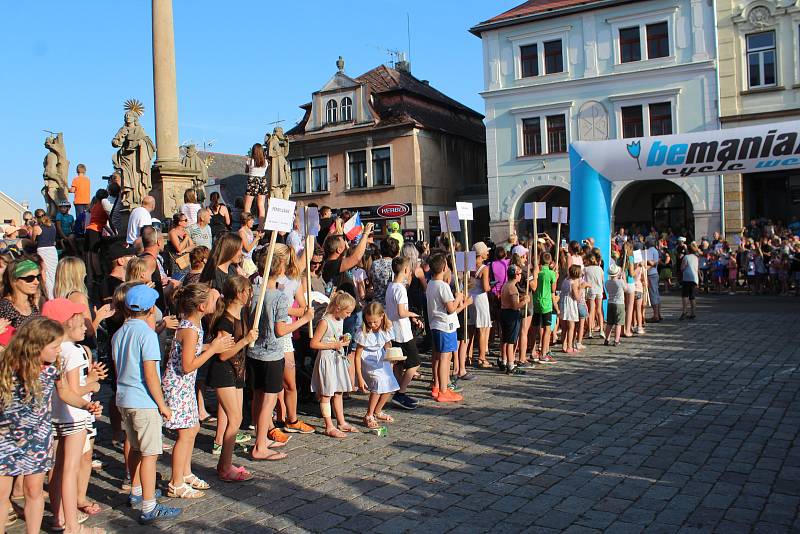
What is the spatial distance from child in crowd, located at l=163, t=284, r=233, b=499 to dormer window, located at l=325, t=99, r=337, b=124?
32.1 m

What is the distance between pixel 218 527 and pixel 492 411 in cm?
394

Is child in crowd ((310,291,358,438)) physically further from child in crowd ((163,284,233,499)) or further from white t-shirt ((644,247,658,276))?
white t-shirt ((644,247,658,276))

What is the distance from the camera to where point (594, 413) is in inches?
313

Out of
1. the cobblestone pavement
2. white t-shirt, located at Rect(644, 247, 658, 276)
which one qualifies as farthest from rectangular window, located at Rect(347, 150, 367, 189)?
the cobblestone pavement

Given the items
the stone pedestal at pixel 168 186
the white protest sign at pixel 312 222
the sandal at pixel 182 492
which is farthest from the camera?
the stone pedestal at pixel 168 186

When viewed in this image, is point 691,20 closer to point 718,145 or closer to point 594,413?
point 718,145

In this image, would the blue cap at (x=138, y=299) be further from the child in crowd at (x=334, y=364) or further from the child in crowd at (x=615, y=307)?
the child in crowd at (x=615, y=307)

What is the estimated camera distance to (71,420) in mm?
4914

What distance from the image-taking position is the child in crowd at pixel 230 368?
580 centimetres

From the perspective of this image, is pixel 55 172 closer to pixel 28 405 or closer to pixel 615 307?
pixel 615 307

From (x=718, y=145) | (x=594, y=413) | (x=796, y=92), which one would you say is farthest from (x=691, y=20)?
(x=594, y=413)

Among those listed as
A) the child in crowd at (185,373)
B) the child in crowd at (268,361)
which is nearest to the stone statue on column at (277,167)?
the child in crowd at (268,361)

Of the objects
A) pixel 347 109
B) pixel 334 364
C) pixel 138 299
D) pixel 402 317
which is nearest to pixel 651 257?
pixel 402 317

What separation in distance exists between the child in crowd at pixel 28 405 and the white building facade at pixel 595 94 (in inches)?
1063
